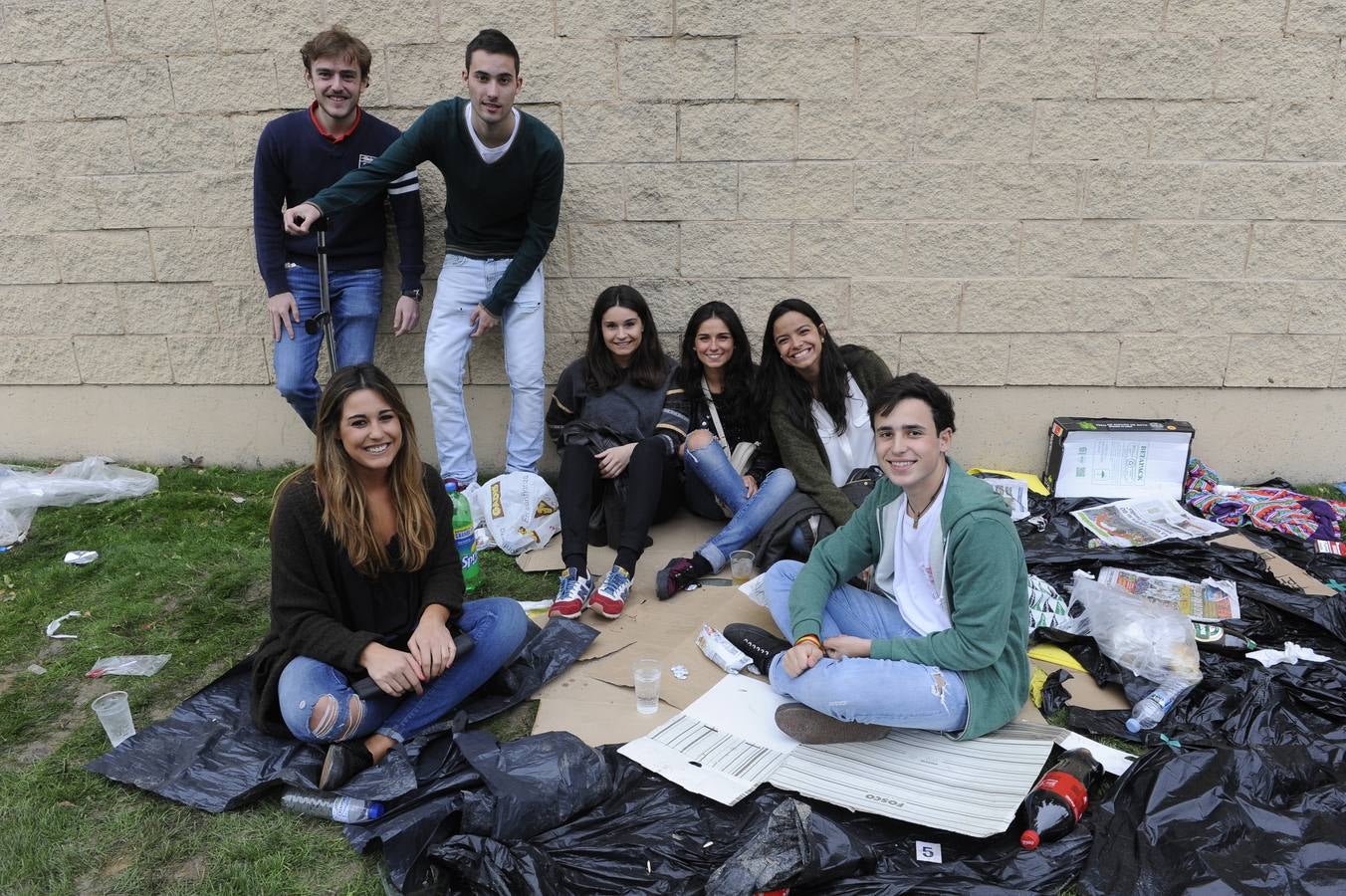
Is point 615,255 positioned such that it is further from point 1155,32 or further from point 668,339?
point 1155,32

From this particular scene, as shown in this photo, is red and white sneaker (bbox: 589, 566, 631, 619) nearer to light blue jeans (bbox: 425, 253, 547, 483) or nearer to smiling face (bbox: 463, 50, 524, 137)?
light blue jeans (bbox: 425, 253, 547, 483)

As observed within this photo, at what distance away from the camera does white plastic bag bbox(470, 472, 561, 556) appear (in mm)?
4273

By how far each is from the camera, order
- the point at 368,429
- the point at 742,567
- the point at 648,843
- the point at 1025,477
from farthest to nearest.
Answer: the point at 1025,477 < the point at 742,567 < the point at 368,429 < the point at 648,843

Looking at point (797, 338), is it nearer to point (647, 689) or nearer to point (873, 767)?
point (647, 689)

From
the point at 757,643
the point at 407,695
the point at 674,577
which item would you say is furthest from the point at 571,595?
the point at 407,695

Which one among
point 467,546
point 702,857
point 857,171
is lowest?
point 702,857

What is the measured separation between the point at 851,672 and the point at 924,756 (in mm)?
316

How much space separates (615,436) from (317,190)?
6.01 feet

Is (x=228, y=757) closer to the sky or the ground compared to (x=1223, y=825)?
closer to the ground

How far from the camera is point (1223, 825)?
2223 mm

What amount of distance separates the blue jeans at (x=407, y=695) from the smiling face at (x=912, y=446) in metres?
1.31

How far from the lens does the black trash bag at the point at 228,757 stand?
2.55 m

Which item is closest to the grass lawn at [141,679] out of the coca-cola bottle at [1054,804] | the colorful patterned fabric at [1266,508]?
the coca-cola bottle at [1054,804]

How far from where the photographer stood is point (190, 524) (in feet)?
14.8
